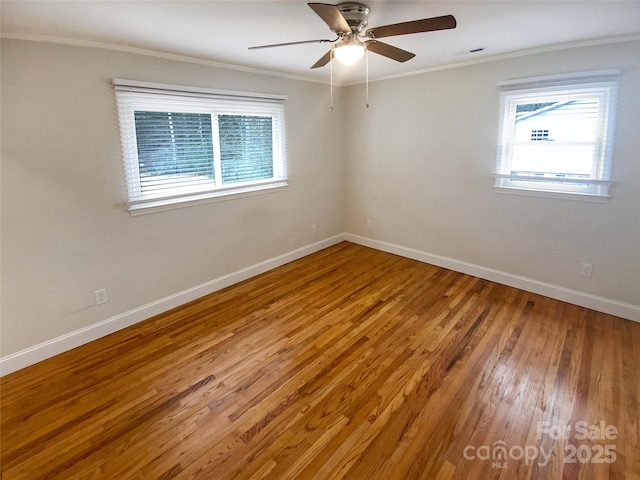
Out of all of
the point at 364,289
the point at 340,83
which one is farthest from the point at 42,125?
the point at 340,83

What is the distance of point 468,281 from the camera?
3805 millimetres

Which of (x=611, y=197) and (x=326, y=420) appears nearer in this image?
(x=326, y=420)

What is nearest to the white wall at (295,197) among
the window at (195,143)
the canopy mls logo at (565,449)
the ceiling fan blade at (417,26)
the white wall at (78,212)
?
the white wall at (78,212)

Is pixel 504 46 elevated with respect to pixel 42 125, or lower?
elevated

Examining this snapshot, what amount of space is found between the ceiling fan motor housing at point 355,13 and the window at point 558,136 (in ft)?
6.65

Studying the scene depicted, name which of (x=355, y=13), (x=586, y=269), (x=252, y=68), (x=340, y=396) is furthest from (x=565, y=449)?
(x=252, y=68)

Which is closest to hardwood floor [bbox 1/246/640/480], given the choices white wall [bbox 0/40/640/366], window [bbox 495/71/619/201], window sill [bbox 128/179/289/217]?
white wall [bbox 0/40/640/366]

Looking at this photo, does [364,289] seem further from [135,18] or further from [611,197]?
[135,18]

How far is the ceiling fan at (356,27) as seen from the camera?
176cm

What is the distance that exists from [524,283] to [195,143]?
3718mm

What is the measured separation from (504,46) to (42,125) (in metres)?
3.79

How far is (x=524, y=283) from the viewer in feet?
11.7

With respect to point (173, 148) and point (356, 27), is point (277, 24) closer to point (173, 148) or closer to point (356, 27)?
point (356, 27)

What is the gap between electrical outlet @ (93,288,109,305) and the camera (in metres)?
2.83
